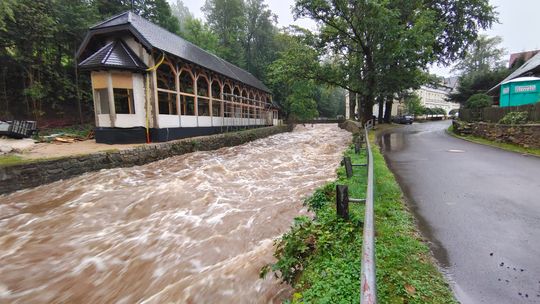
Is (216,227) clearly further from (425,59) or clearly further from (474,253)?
(425,59)

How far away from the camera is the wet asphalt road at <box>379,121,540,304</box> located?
2.67m

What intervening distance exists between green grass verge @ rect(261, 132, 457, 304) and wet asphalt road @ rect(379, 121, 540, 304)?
288 millimetres

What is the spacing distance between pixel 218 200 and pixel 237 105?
18543 millimetres

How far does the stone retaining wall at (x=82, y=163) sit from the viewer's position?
289 inches

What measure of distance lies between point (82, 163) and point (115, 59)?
19.4 ft

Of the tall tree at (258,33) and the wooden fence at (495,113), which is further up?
the tall tree at (258,33)

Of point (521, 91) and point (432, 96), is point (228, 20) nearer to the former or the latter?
point (521, 91)

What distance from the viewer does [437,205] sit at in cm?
491

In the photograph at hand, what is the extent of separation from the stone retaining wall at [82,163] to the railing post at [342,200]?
29.7 feet

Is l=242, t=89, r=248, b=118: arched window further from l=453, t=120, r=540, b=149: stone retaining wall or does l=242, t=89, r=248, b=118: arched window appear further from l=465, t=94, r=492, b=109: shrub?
l=465, t=94, r=492, b=109: shrub

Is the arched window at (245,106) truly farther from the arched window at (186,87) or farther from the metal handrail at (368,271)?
the metal handrail at (368,271)

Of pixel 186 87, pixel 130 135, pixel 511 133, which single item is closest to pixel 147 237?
pixel 130 135

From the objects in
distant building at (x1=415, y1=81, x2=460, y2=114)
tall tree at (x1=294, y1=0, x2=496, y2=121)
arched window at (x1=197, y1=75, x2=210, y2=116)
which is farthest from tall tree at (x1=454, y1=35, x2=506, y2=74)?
arched window at (x1=197, y1=75, x2=210, y2=116)

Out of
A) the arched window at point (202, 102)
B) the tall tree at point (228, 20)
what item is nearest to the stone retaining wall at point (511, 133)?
the arched window at point (202, 102)
